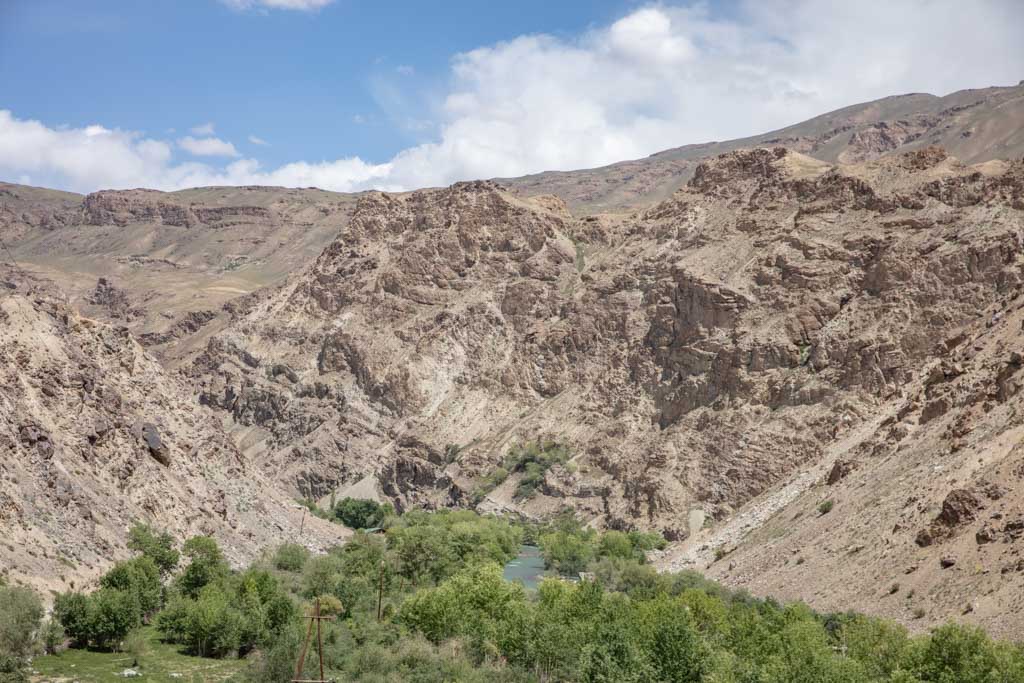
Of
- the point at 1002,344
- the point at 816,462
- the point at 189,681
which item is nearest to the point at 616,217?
the point at 816,462

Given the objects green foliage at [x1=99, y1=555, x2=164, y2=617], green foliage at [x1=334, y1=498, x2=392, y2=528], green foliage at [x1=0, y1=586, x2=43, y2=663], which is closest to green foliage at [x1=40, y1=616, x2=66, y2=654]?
green foliage at [x1=0, y1=586, x2=43, y2=663]

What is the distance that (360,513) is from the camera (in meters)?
112

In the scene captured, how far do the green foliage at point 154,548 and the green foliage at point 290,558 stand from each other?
9806 millimetres

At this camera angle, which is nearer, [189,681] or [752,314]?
[189,681]

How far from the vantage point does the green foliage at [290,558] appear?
71.0 meters

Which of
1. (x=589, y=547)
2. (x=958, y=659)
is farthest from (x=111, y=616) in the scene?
(x=589, y=547)

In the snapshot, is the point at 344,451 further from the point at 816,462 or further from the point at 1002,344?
the point at 1002,344

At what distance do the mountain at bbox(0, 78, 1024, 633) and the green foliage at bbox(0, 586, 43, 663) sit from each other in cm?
590

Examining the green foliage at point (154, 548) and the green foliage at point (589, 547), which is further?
the green foliage at point (589, 547)

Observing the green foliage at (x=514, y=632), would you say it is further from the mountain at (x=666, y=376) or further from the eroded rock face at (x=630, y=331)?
the eroded rock face at (x=630, y=331)

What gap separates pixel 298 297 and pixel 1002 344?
3924 inches

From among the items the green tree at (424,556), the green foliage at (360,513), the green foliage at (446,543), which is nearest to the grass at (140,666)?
the green tree at (424,556)

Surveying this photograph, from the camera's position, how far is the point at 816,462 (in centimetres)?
8106

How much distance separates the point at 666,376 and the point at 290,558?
47.6 metres
